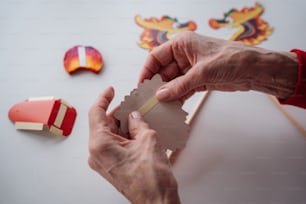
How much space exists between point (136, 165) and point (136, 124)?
12cm

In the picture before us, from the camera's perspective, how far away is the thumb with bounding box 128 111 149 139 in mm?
559

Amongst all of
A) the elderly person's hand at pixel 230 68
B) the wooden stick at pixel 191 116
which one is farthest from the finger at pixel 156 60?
the wooden stick at pixel 191 116

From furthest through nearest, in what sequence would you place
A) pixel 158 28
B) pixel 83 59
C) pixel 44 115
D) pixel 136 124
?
pixel 158 28, pixel 83 59, pixel 44 115, pixel 136 124

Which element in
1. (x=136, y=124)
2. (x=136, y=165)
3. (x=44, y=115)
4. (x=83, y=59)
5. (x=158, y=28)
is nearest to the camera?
(x=136, y=165)

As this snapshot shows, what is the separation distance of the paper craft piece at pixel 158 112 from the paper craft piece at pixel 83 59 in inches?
9.5

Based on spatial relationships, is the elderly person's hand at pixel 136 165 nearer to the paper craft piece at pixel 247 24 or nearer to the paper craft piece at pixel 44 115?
the paper craft piece at pixel 44 115

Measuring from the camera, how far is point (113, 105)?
30.1 inches

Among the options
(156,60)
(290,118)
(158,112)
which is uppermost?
(156,60)

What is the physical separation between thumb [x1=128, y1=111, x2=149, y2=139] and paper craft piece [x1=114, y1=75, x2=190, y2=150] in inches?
1.0

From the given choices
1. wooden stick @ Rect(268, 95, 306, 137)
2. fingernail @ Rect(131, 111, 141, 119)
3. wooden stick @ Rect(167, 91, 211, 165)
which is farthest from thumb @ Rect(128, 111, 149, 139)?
wooden stick @ Rect(268, 95, 306, 137)

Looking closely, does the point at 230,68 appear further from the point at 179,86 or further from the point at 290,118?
the point at 290,118

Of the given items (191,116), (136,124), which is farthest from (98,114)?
(191,116)

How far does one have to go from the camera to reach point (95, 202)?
633mm

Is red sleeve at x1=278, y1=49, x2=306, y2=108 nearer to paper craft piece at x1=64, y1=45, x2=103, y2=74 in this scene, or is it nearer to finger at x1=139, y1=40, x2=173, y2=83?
finger at x1=139, y1=40, x2=173, y2=83
